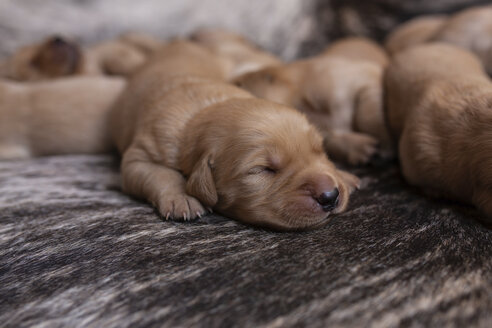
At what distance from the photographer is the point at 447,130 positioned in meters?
2.58

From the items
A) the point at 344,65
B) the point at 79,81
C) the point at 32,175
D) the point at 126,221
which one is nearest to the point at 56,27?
the point at 79,81

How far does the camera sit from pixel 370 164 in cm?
316

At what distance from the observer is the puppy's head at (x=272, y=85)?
3.54 metres

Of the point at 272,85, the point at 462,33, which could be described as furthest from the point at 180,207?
the point at 462,33

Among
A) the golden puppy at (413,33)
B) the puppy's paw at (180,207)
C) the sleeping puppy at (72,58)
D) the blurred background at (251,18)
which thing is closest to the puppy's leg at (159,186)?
the puppy's paw at (180,207)

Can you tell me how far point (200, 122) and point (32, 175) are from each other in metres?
1.20

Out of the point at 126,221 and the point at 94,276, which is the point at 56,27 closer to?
the point at 126,221

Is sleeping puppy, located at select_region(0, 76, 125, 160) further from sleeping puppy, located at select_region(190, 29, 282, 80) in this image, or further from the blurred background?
sleeping puppy, located at select_region(190, 29, 282, 80)

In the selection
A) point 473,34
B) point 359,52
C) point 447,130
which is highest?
point 473,34

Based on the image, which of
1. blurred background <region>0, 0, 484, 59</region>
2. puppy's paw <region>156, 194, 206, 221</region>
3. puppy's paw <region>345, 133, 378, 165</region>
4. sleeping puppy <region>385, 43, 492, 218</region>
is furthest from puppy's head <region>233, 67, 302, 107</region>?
blurred background <region>0, 0, 484, 59</region>

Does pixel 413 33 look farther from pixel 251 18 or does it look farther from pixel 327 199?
pixel 327 199

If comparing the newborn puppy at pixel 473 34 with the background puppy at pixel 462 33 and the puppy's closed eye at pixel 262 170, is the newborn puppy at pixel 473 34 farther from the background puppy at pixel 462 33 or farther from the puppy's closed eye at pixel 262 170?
the puppy's closed eye at pixel 262 170

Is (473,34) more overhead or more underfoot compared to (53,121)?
more overhead

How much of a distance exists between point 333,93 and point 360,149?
694 millimetres
